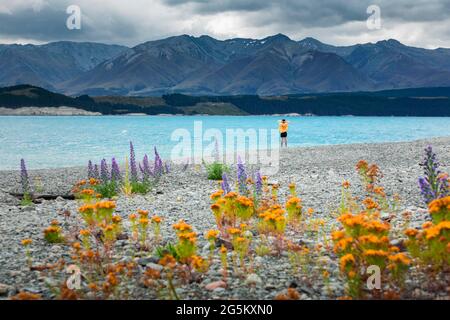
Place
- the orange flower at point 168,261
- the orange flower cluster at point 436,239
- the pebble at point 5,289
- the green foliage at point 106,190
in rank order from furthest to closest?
the green foliage at point 106,190 → the pebble at point 5,289 → the orange flower at point 168,261 → the orange flower cluster at point 436,239

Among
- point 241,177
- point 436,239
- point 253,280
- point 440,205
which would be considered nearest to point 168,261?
point 253,280

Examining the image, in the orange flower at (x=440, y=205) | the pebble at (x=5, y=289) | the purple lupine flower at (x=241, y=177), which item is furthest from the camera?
the purple lupine flower at (x=241, y=177)

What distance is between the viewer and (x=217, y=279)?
7578 millimetres

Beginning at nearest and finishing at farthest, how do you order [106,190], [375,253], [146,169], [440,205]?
[375,253]
[440,205]
[106,190]
[146,169]

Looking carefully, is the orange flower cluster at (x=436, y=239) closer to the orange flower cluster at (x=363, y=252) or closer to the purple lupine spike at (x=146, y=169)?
the orange flower cluster at (x=363, y=252)

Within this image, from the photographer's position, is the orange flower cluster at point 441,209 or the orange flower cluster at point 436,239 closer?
the orange flower cluster at point 436,239

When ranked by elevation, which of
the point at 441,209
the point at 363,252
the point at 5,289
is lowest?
the point at 5,289

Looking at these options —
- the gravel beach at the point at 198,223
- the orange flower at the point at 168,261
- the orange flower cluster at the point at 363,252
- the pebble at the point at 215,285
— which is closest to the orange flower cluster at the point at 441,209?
the orange flower cluster at the point at 363,252

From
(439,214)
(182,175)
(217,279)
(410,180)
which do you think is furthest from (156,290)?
(182,175)

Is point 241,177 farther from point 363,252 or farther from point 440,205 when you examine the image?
point 363,252

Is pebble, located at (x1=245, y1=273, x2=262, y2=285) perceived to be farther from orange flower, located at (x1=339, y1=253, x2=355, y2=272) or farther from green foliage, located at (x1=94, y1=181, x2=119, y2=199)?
green foliage, located at (x1=94, y1=181, x2=119, y2=199)

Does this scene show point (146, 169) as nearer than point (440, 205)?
No

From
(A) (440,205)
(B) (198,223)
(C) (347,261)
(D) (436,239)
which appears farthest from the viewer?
(B) (198,223)

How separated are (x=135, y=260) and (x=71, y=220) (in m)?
4.94
